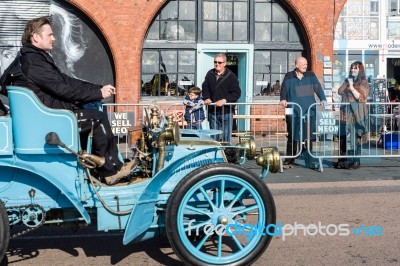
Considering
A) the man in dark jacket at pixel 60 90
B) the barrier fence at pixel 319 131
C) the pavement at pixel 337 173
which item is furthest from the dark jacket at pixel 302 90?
the man in dark jacket at pixel 60 90

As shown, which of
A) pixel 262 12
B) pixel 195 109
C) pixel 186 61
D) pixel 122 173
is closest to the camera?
pixel 122 173

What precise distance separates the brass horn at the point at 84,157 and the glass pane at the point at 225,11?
11.7m

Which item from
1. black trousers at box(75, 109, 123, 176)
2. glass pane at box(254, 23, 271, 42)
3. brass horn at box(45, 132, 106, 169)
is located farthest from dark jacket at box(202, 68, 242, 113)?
glass pane at box(254, 23, 271, 42)

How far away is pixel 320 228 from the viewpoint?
6.41m

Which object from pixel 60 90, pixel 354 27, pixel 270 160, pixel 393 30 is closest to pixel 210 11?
pixel 354 27

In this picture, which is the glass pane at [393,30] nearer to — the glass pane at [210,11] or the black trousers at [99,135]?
the glass pane at [210,11]

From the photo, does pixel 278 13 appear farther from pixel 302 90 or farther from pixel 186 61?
pixel 302 90

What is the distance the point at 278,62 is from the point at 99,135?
1192cm

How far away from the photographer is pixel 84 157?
4699 millimetres

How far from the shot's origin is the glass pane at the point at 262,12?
53.2 feet

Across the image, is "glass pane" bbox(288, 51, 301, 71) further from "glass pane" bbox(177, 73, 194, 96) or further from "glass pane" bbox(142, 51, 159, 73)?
"glass pane" bbox(142, 51, 159, 73)

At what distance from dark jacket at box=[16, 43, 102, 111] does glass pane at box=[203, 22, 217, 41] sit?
11.3 meters

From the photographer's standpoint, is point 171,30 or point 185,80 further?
point 185,80

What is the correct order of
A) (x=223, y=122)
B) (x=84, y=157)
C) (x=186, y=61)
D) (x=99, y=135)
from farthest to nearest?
1. (x=186, y=61)
2. (x=223, y=122)
3. (x=99, y=135)
4. (x=84, y=157)
